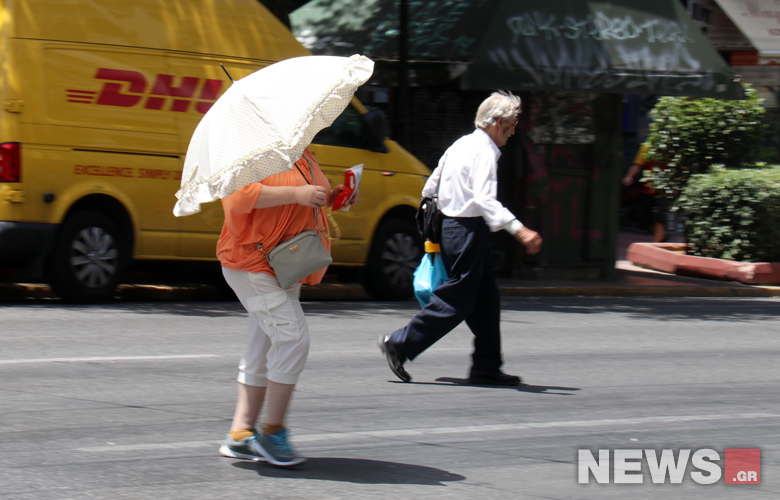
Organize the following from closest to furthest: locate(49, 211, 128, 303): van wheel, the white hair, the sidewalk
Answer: the white hair < locate(49, 211, 128, 303): van wheel < the sidewalk

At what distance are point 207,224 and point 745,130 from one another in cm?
883

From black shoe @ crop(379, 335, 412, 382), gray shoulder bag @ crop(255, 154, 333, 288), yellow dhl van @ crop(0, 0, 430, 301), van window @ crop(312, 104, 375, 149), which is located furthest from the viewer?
van window @ crop(312, 104, 375, 149)

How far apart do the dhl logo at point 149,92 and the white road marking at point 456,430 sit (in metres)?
5.34

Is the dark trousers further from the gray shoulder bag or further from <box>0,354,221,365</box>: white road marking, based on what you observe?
the gray shoulder bag

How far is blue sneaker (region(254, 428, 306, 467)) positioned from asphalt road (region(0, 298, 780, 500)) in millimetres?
77

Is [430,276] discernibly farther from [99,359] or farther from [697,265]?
[697,265]

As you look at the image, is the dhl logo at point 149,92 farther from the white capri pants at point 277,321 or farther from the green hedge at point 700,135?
the green hedge at point 700,135

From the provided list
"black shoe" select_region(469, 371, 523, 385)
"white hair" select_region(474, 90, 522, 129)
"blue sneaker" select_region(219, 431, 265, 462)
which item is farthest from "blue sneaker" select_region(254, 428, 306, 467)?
"white hair" select_region(474, 90, 522, 129)

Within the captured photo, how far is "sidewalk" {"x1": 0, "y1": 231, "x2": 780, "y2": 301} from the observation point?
35.9 ft

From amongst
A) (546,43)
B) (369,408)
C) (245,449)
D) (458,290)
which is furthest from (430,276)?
(546,43)

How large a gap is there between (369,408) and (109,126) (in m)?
4.82

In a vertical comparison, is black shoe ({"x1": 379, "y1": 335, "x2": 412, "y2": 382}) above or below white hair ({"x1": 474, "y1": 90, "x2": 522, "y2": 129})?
below

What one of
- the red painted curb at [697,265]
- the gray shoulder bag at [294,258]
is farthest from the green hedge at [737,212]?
the gray shoulder bag at [294,258]

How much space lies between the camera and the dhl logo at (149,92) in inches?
377
